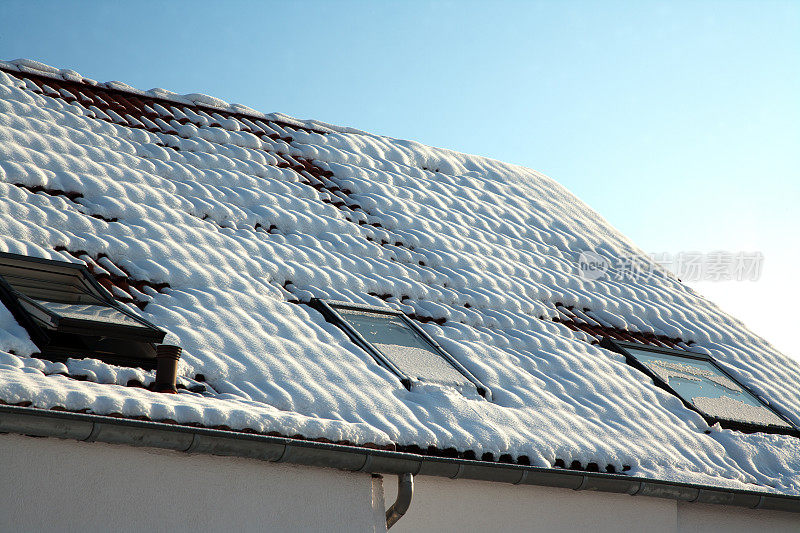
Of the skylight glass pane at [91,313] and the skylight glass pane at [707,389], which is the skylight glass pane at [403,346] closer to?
the skylight glass pane at [91,313]

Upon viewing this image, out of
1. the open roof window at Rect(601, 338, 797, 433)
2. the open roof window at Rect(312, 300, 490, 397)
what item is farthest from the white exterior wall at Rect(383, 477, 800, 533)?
the open roof window at Rect(601, 338, 797, 433)

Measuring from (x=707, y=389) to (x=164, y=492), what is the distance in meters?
4.50

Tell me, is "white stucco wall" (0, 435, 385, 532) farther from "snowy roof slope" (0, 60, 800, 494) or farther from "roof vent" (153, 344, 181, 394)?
"roof vent" (153, 344, 181, 394)

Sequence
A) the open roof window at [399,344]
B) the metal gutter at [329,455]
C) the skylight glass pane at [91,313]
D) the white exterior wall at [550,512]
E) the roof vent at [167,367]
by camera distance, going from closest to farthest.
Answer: the metal gutter at [329,455] → the roof vent at [167,367] → the skylight glass pane at [91,313] → the white exterior wall at [550,512] → the open roof window at [399,344]

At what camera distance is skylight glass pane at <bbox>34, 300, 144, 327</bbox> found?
4518 millimetres

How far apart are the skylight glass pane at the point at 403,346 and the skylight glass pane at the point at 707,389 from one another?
1988 mm

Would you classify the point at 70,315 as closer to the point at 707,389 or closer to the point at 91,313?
the point at 91,313

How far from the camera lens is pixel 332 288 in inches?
240

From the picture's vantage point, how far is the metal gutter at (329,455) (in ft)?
11.7

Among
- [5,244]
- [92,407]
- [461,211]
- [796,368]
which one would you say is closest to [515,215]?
[461,211]

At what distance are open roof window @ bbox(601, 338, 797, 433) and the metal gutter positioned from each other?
105 cm

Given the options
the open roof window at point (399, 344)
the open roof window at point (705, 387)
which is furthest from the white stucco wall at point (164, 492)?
the open roof window at point (705, 387)

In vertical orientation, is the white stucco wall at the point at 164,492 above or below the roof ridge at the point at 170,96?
below

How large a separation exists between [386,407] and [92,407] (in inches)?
63.5
